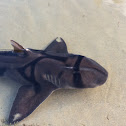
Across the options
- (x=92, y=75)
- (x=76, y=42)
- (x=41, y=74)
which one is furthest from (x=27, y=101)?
(x=76, y=42)

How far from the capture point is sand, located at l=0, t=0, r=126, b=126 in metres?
4.17

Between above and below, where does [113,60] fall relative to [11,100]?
above

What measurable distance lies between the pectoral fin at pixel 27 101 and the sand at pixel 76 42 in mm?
174

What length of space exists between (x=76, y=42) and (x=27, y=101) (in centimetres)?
220

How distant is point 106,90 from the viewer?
4.46 metres

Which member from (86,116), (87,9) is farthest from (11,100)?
(87,9)

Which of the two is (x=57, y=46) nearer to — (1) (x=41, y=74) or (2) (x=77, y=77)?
(1) (x=41, y=74)

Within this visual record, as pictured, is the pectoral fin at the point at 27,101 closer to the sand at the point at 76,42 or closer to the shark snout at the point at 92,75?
the sand at the point at 76,42

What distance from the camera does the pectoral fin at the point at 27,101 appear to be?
4137 mm

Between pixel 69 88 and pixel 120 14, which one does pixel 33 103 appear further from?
pixel 120 14

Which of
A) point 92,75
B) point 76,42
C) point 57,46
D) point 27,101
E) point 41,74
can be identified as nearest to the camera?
point 92,75

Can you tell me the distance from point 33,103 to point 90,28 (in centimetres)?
286

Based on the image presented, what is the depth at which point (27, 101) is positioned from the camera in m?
4.30

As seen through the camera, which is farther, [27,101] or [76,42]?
[76,42]
